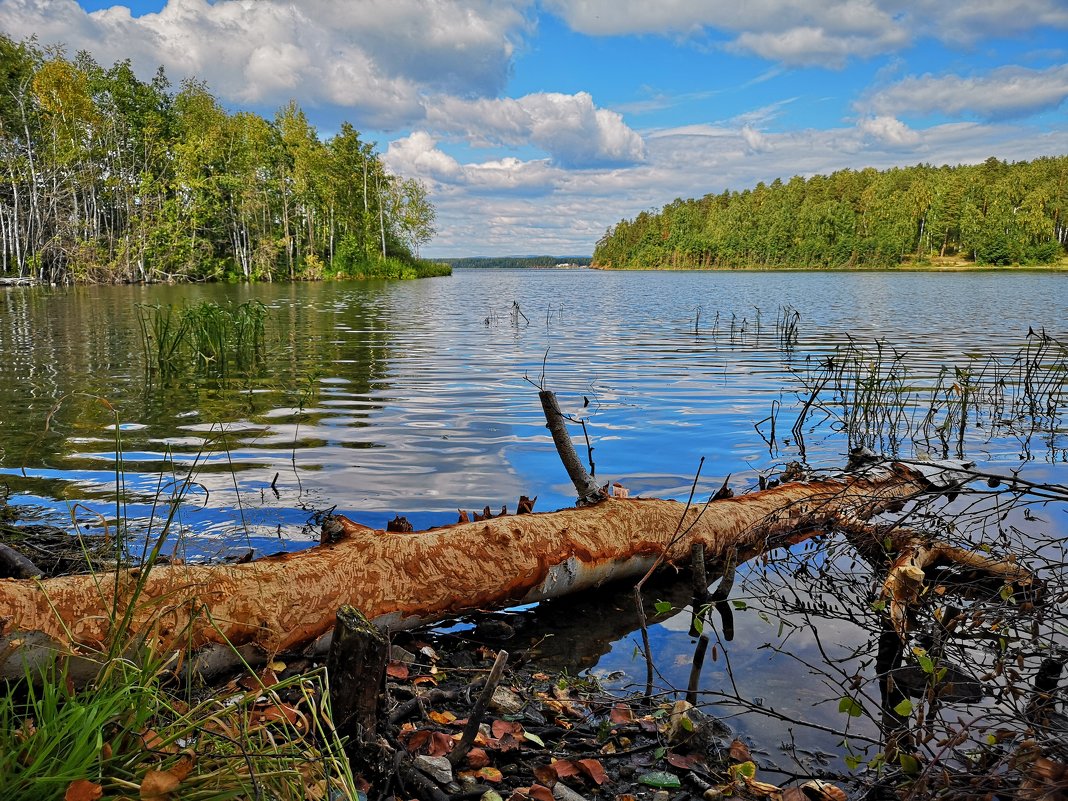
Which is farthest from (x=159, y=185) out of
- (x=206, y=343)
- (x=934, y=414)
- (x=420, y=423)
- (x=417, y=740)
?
(x=417, y=740)

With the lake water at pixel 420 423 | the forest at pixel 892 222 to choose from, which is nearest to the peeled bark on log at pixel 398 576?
the lake water at pixel 420 423

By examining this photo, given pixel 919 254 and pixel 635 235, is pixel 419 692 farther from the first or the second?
pixel 635 235

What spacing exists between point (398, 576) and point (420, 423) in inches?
229

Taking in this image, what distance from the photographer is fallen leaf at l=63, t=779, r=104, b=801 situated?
175cm

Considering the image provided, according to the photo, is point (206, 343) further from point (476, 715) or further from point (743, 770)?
point (743, 770)

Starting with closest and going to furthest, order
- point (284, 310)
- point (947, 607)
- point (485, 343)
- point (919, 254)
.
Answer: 1. point (947, 607)
2. point (485, 343)
3. point (284, 310)
4. point (919, 254)

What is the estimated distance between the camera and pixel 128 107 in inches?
1919

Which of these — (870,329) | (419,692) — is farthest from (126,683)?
Answer: (870,329)

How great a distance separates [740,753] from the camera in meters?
3.12

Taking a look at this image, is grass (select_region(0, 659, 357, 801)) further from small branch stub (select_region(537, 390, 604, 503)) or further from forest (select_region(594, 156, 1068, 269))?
forest (select_region(594, 156, 1068, 269))

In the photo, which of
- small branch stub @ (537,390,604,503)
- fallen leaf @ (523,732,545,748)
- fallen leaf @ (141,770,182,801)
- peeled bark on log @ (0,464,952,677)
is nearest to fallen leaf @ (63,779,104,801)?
fallen leaf @ (141,770,182,801)

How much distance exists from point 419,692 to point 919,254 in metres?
111

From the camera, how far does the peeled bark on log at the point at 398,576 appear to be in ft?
9.95

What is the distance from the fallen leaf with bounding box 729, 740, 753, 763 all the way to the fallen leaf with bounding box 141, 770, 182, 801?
2.23 meters
